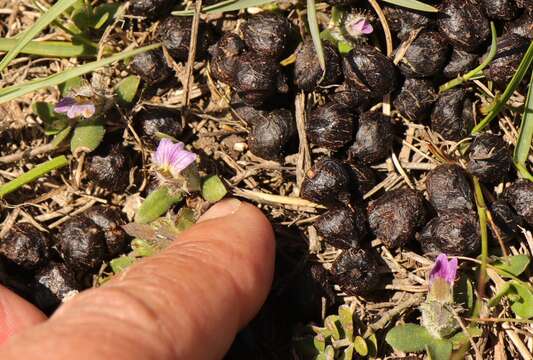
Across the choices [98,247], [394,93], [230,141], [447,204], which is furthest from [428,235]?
[98,247]

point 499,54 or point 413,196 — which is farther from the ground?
point 499,54

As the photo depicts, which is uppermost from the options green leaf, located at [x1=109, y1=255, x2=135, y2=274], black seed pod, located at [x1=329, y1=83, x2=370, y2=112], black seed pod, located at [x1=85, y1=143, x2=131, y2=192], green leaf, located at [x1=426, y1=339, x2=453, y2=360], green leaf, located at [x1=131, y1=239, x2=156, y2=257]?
black seed pod, located at [x1=329, y1=83, x2=370, y2=112]

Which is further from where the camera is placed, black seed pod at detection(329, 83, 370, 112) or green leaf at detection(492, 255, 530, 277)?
black seed pod at detection(329, 83, 370, 112)

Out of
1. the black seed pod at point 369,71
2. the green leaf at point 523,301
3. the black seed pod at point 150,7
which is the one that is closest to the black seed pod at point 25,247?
the black seed pod at point 150,7

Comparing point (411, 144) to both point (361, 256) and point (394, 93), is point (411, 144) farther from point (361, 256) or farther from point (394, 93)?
point (361, 256)

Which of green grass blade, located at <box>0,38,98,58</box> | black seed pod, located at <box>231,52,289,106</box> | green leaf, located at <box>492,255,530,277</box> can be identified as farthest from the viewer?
green grass blade, located at <box>0,38,98,58</box>

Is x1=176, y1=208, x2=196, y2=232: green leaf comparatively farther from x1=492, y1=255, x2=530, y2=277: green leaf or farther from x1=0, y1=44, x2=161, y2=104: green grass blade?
x1=492, y1=255, x2=530, y2=277: green leaf

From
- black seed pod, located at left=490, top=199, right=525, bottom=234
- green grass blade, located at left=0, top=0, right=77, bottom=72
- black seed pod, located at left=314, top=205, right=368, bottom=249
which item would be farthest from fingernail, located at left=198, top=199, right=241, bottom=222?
black seed pod, located at left=490, top=199, right=525, bottom=234
